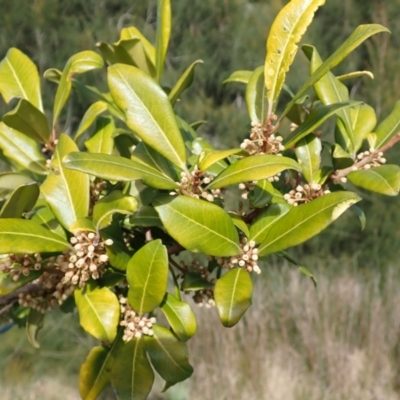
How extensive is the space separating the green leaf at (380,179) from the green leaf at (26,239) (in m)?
0.24

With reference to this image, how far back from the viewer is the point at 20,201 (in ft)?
1.46

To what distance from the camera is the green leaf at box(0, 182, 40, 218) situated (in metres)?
0.44

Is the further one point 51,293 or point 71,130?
point 71,130

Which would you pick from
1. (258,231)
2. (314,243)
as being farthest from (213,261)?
(314,243)

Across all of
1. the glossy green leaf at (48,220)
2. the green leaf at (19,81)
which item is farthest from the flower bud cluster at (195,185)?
the green leaf at (19,81)

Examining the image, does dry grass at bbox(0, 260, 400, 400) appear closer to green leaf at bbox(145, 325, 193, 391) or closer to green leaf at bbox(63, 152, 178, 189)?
green leaf at bbox(145, 325, 193, 391)

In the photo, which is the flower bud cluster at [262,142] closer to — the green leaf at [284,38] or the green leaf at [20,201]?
the green leaf at [284,38]

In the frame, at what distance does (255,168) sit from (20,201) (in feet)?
0.62

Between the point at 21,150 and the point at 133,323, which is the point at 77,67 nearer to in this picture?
the point at 21,150

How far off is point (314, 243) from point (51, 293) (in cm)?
263

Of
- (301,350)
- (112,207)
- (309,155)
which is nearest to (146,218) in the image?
(112,207)

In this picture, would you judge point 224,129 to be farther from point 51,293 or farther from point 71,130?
point 51,293

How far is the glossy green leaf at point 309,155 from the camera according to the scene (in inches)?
18.2

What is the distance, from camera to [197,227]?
407 millimetres
